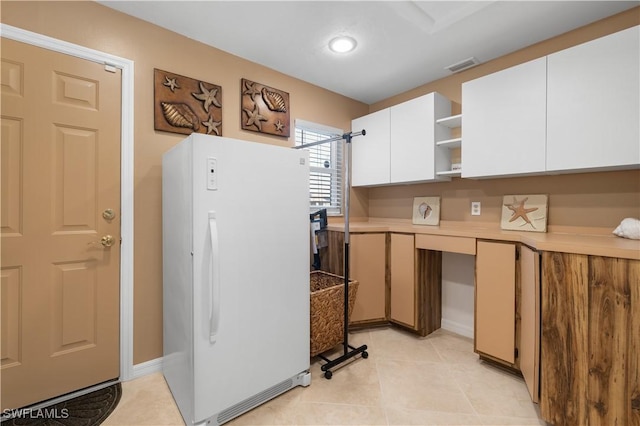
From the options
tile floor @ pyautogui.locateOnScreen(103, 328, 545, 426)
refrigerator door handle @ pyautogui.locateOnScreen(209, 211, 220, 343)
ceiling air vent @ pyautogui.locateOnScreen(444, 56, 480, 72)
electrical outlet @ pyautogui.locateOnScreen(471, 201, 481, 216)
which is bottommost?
tile floor @ pyautogui.locateOnScreen(103, 328, 545, 426)

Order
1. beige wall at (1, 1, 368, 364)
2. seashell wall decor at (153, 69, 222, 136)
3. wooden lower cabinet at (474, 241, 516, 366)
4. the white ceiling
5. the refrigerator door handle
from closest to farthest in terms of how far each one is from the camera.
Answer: the refrigerator door handle → beige wall at (1, 1, 368, 364) → the white ceiling → wooden lower cabinet at (474, 241, 516, 366) → seashell wall decor at (153, 69, 222, 136)

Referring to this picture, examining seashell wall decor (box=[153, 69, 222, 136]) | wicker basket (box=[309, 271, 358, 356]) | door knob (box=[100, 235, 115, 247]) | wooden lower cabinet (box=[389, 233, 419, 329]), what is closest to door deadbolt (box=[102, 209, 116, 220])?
door knob (box=[100, 235, 115, 247])

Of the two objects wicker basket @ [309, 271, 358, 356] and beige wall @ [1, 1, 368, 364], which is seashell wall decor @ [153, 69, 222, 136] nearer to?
beige wall @ [1, 1, 368, 364]

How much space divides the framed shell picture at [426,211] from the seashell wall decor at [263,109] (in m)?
1.57

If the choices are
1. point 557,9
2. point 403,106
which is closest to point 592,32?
point 557,9

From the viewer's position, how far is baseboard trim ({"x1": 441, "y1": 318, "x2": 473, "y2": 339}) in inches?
103

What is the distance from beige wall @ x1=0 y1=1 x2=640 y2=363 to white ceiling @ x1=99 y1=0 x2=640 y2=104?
9 cm

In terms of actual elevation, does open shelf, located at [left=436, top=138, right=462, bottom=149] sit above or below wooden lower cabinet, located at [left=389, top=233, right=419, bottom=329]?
above

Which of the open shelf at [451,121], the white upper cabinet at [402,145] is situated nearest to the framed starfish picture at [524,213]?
the white upper cabinet at [402,145]

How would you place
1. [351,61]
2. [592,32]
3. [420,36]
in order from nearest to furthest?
[592,32], [420,36], [351,61]

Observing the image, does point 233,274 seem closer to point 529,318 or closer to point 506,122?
point 529,318

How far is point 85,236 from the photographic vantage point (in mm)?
1785

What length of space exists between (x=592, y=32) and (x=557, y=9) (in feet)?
1.29

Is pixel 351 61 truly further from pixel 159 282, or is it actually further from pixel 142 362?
pixel 142 362
